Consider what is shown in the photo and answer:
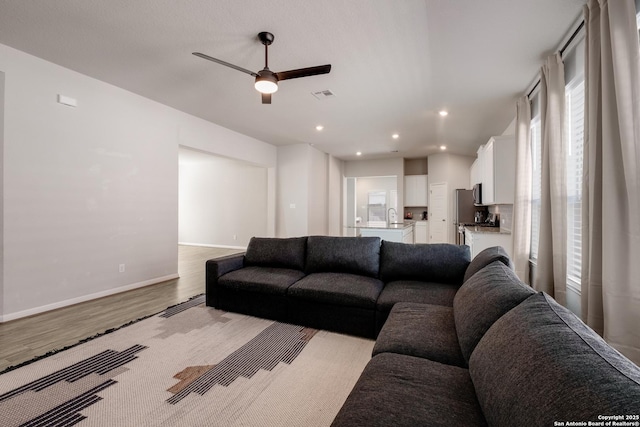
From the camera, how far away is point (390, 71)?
330 centimetres

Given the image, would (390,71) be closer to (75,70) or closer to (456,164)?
(75,70)

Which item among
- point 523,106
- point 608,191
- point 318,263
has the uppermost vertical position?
point 523,106

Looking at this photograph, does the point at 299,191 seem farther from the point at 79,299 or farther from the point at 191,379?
the point at 191,379

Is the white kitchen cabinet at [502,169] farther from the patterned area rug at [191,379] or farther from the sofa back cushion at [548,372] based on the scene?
the sofa back cushion at [548,372]

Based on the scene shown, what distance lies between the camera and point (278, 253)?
331 cm

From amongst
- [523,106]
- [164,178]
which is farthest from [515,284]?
[164,178]

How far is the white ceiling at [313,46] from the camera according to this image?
2285 mm

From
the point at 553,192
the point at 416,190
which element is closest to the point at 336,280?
the point at 553,192

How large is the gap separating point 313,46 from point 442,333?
2775 mm

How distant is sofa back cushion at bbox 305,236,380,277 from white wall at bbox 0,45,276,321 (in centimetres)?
266

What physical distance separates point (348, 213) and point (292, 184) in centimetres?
317

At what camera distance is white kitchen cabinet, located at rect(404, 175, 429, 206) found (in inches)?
335

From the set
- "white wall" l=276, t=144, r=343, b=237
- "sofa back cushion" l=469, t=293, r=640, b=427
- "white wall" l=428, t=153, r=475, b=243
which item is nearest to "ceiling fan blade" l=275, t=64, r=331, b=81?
"sofa back cushion" l=469, t=293, r=640, b=427

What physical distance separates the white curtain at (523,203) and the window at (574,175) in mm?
813
